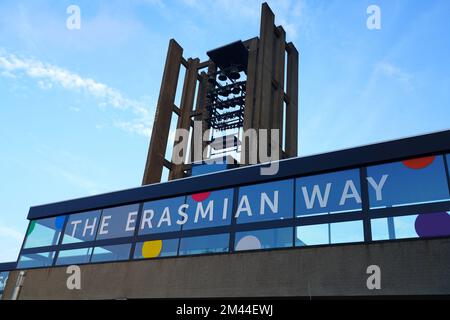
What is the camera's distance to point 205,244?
13.8m

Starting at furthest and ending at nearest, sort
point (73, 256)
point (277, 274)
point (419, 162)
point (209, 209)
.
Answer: point (73, 256) < point (209, 209) < point (277, 274) < point (419, 162)

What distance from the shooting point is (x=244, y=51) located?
32.4 meters

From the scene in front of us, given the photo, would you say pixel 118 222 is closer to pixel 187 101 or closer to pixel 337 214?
pixel 337 214

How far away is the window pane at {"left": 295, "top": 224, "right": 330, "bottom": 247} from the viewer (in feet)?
39.4

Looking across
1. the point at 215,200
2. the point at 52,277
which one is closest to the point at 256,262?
the point at 215,200

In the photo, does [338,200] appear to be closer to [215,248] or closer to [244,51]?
[215,248]

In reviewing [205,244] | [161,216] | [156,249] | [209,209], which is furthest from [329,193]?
[156,249]

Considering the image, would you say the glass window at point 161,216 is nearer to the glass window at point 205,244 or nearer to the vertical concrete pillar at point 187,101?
the glass window at point 205,244

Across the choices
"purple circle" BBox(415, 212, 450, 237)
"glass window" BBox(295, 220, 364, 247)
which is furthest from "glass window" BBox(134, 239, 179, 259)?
"purple circle" BBox(415, 212, 450, 237)

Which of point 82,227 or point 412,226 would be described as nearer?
point 412,226

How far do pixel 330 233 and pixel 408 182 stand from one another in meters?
2.42

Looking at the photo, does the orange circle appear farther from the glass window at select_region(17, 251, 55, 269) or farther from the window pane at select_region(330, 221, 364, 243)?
the glass window at select_region(17, 251, 55, 269)

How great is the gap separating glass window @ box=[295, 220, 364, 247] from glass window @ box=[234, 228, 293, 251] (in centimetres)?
33

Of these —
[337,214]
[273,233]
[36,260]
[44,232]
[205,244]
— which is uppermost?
[44,232]
